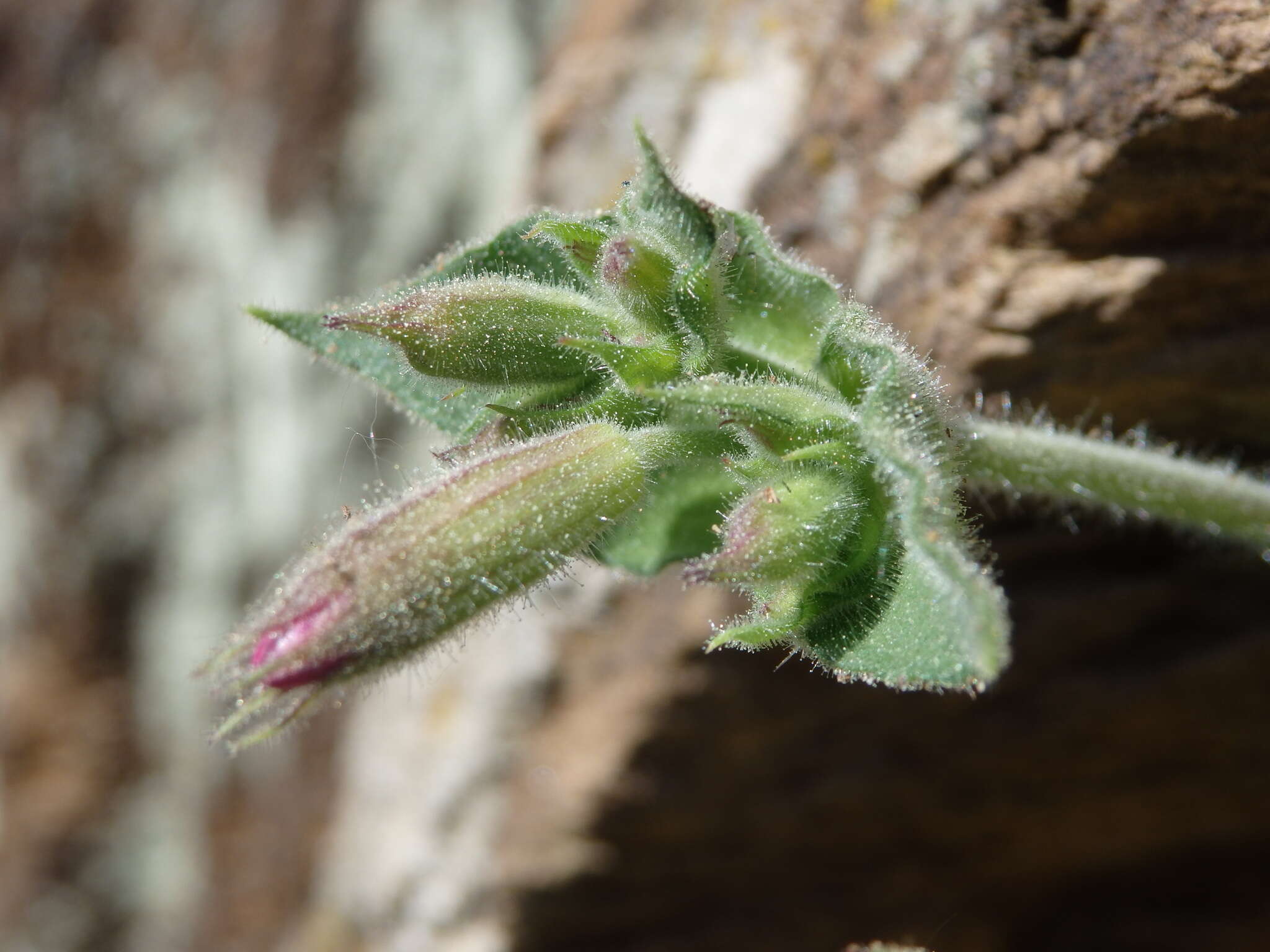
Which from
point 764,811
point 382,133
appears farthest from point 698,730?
point 382,133

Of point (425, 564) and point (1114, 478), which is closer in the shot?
point (425, 564)

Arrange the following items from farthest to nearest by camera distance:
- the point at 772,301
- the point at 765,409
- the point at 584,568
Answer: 1. the point at 584,568
2. the point at 772,301
3. the point at 765,409

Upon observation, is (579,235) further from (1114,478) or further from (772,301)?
(1114,478)

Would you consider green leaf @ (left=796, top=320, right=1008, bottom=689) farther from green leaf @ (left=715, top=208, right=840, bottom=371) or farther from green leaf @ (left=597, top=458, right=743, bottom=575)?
green leaf @ (left=597, top=458, right=743, bottom=575)

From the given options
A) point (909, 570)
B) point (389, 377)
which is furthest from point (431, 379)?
point (909, 570)

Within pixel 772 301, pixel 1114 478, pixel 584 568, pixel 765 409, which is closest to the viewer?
pixel 765 409

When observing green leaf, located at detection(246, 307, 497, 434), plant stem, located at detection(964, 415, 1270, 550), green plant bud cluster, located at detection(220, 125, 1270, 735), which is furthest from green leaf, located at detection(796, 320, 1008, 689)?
green leaf, located at detection(246, 307, 497, 434)

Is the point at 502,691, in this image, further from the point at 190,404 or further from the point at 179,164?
the point at 179,164

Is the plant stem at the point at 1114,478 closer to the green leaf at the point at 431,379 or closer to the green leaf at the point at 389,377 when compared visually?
the green leaf at the point at 431,379
